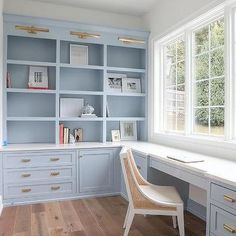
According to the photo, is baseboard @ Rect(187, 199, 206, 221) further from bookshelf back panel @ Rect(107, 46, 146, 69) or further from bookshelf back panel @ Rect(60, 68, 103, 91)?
bookshelf back panel @ Rect(107, 46, 146, 69)

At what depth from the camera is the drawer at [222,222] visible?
67.4 inches

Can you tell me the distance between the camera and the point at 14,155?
3.23 metres

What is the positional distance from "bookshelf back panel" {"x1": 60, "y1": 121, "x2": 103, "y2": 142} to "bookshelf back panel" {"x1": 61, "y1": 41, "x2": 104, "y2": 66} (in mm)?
917

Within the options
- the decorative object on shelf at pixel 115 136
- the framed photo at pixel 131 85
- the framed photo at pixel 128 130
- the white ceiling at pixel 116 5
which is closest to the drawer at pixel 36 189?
the decorative object on shelf at pixel 115 136

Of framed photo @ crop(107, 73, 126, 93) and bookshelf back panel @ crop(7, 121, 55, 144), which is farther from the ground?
framed photo @ crop(107, 73, 126, 93)

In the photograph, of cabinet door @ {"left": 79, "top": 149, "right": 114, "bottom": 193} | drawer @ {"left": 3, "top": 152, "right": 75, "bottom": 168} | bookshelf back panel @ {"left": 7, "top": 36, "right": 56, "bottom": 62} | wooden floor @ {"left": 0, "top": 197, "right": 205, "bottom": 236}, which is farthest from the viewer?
bookshelf back panel @ {"left": 7, "top": 36, "right": 56, "bottom": 62}

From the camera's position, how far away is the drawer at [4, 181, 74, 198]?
323cm

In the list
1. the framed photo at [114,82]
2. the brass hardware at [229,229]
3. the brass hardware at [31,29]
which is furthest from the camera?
the framed photo at [114,82]

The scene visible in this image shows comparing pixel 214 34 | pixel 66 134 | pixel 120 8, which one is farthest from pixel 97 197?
pixel 120 8

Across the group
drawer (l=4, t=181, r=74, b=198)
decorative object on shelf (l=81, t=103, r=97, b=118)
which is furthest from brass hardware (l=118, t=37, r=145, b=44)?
drawer (l=4, t=181, r=74, b=198)

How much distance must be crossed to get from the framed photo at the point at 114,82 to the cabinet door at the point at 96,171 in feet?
3.31

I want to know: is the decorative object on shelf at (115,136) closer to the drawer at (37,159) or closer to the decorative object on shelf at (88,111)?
the decorative object on shelf at (88,111)

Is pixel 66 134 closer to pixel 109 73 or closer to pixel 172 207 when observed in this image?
pixel 109 73

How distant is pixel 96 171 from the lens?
3594mm
